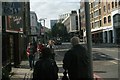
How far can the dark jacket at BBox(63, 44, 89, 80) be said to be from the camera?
309 inches

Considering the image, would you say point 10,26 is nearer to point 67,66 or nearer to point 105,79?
point 105,79

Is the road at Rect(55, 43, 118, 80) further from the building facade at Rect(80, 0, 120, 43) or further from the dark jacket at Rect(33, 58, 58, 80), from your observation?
the building facade at Rect(80, 0, 120, 43)

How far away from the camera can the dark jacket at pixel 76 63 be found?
7.85 meters

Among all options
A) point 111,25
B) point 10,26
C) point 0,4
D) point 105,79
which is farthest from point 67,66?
point 111,25

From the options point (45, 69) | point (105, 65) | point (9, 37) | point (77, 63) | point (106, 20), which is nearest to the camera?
point (45, 69)

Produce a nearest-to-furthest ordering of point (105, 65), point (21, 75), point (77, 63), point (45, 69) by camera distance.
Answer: point (45, 69), point (77, 63), point (21, 75), point (105, 65)

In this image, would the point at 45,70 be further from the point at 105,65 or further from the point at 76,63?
the point at 105,65

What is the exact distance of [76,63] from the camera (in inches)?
310

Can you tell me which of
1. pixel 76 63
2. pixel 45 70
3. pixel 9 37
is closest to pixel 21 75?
pixel 9 37

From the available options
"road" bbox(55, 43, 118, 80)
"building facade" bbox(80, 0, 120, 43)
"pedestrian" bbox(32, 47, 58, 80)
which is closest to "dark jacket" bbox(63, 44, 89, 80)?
"pedestrian" bbox(32, 47, 58, 80)

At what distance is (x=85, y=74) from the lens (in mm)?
7844

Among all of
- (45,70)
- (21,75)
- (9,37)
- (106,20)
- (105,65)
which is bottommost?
(21,75)

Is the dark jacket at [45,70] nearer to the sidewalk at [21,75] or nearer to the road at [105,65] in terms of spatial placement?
the sidewalk at [21,75]

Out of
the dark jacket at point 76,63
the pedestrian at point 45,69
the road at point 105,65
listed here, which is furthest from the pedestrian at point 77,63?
the road at point 105,65
